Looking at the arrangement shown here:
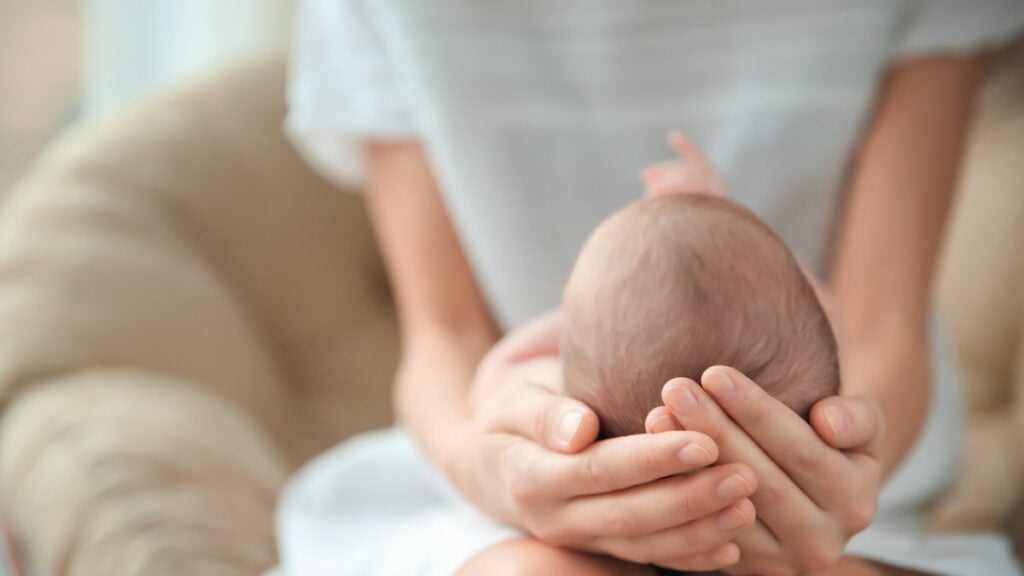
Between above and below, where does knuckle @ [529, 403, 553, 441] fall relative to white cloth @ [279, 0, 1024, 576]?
below

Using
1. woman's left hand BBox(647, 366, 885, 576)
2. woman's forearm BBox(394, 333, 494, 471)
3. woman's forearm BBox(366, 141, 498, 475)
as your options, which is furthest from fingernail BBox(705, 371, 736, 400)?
woman's forearm BBox(366, 141, 498, 475)

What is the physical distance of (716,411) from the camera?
2.10ft

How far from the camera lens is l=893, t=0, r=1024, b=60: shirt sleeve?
1.06 metres

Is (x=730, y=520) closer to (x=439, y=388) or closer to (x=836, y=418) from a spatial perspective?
(x=836, y=418)

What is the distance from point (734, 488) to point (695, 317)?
97mm

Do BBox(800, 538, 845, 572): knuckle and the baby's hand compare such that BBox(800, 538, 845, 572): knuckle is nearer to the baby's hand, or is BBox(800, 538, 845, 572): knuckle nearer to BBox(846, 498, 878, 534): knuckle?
BBox(846, 498, 878, 534): knuckle

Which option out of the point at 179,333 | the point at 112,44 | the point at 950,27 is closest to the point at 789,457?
the point at 950,27

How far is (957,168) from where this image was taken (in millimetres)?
1084

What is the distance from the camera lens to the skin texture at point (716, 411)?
0.66 m

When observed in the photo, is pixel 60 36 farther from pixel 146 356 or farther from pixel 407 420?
pixel 407 420

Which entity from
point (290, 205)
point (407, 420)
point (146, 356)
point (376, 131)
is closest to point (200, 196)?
point (290, 205)

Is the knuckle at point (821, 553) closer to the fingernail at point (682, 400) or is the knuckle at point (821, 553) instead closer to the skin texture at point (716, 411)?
the skin texture at point (716, 411)

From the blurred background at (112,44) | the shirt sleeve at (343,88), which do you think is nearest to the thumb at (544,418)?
the shirt sleeve at (343,88)

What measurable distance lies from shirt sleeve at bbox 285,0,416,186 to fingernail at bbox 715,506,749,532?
23.5 inches
